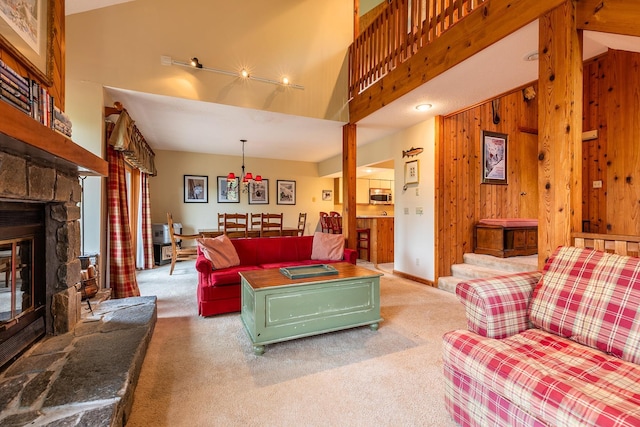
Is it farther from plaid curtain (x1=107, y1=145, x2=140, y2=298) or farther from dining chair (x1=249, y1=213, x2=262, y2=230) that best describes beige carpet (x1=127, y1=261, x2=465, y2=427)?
dining chair (x1=249, y1=213, x2=262, y2=230)

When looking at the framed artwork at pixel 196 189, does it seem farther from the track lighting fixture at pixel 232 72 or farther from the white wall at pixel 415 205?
the white wall at pixel 415 205

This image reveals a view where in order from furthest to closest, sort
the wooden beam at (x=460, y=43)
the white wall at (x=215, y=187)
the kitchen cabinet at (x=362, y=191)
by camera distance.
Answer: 1. the kitchen cabinet at (x=362, y=191)
2. the white wall at (x=215, y=187)
3. the wooden beam at (x=460, y=43)

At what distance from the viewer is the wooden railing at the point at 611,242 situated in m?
1.58

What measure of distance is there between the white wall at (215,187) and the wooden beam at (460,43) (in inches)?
167

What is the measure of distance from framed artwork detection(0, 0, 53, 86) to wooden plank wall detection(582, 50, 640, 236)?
4.52 metres

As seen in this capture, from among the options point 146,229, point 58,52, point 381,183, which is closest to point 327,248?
point 58,52

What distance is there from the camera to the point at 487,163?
4.39 metres

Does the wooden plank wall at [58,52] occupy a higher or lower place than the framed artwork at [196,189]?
higher

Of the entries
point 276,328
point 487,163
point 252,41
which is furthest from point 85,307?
point 487,163

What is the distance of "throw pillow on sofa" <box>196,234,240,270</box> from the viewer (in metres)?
3.07

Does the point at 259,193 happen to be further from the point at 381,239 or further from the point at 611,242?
the point at 611,242

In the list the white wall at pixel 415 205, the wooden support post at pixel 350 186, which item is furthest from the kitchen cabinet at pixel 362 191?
the wooden support post at pixel 350 186

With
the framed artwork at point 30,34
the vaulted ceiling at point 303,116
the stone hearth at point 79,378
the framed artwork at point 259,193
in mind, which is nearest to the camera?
the stone hearth at point 79,378

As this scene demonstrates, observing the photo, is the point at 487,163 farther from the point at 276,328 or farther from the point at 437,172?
the point at 276,328
